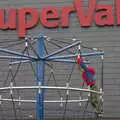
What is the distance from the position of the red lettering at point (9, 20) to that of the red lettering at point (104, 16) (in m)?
3.17

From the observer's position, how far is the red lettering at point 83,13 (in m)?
19.7

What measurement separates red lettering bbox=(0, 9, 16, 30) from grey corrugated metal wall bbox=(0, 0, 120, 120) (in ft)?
0.67

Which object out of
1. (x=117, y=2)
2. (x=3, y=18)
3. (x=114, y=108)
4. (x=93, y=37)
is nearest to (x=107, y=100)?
(x=114, y=108)

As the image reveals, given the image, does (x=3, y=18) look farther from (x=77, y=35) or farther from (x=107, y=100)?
(x=107, y=100)

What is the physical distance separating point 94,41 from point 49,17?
1.95 metres

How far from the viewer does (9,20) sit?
2020 centimetres

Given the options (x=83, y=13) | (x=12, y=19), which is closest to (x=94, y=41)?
(x=83, y=13)

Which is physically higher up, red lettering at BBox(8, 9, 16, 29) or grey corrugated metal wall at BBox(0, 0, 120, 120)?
red lettering at BBox(8, 9, 16, 29)

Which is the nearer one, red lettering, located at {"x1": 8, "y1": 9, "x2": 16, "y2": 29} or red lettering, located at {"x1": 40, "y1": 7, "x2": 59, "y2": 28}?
red lettering, located at {"x1": 40, "y1": 7, "x2": 59, "y2": 28}

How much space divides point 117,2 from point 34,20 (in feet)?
10.6

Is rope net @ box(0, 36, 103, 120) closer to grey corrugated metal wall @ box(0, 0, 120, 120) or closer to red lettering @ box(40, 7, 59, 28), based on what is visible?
grey corrugated metal wall @ box(0, 0, 120, 120)

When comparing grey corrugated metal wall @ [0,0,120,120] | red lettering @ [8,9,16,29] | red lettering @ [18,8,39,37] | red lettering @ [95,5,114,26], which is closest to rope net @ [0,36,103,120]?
grey corrugated metal wall @ [0,0,120,120]

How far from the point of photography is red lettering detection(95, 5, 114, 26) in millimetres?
19672

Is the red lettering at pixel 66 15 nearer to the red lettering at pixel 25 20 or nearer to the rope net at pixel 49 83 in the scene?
the rope net at pixel 49 83
